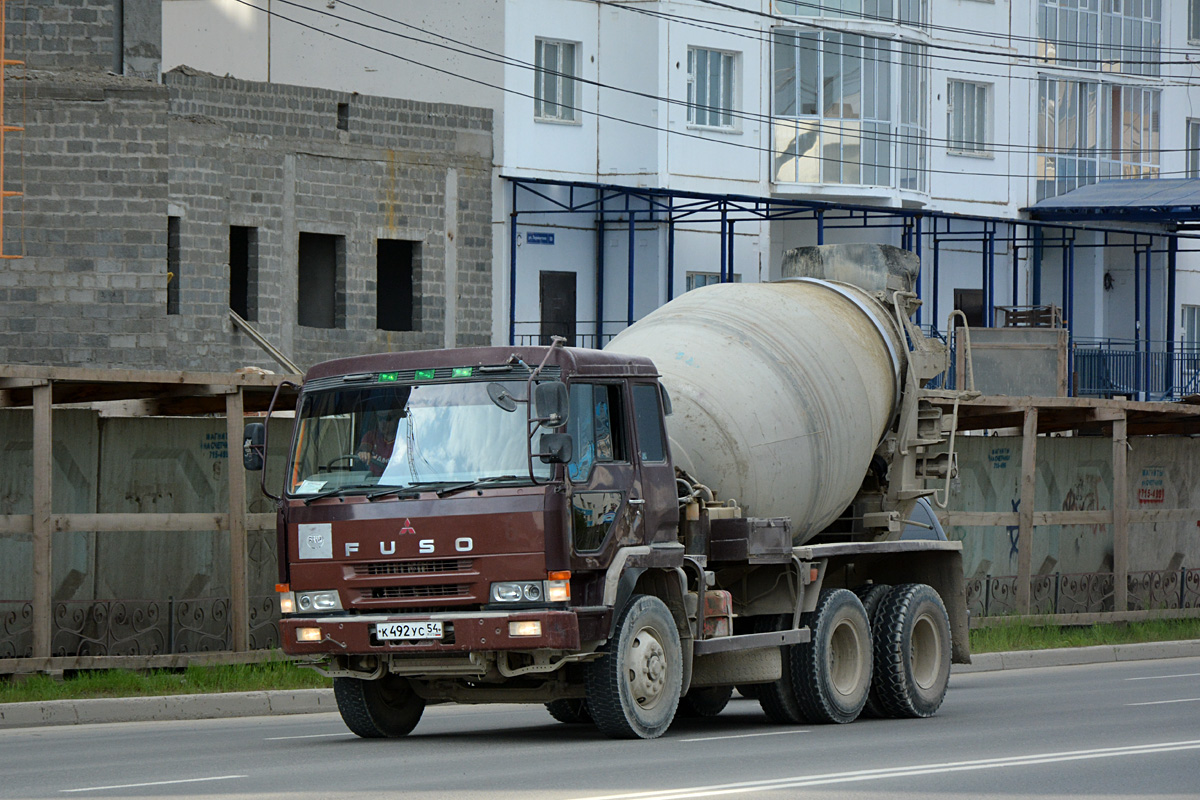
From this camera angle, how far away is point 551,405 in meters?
11.4

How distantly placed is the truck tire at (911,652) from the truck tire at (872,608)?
0.04 metres

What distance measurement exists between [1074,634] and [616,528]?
1342cm

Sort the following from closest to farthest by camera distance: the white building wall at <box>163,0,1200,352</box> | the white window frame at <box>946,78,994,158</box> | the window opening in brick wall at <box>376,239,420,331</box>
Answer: the window opening in brick wall at <box>376,239,420,331</box>, the white building wall at <box>163,0,1200,352</box>, the white window frame at <box>946,78,994,158</box>

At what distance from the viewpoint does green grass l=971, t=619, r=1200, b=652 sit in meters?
22.5

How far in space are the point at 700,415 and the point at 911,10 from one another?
31329mm

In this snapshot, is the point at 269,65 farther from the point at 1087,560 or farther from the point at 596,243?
the point at 1087,560

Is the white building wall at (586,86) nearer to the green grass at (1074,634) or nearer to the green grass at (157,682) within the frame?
the green grass at (1074,634)

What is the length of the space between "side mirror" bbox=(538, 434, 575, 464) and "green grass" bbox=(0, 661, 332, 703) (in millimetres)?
6281

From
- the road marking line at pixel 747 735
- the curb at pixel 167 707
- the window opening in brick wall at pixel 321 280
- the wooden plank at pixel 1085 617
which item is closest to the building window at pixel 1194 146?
the wooden plank at pixel 1085 617

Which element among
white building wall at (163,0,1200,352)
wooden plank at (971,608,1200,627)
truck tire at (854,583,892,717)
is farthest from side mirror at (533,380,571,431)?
white building wall at (163,0,1200,352)

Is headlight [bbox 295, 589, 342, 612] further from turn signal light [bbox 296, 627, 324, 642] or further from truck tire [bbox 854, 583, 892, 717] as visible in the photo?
truck tire [bbox 854, 583, 892, 717]

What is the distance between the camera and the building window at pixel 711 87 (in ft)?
128

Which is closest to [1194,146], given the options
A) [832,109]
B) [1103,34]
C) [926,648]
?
[1103,34]

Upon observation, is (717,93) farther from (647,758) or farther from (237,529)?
(647,758)
